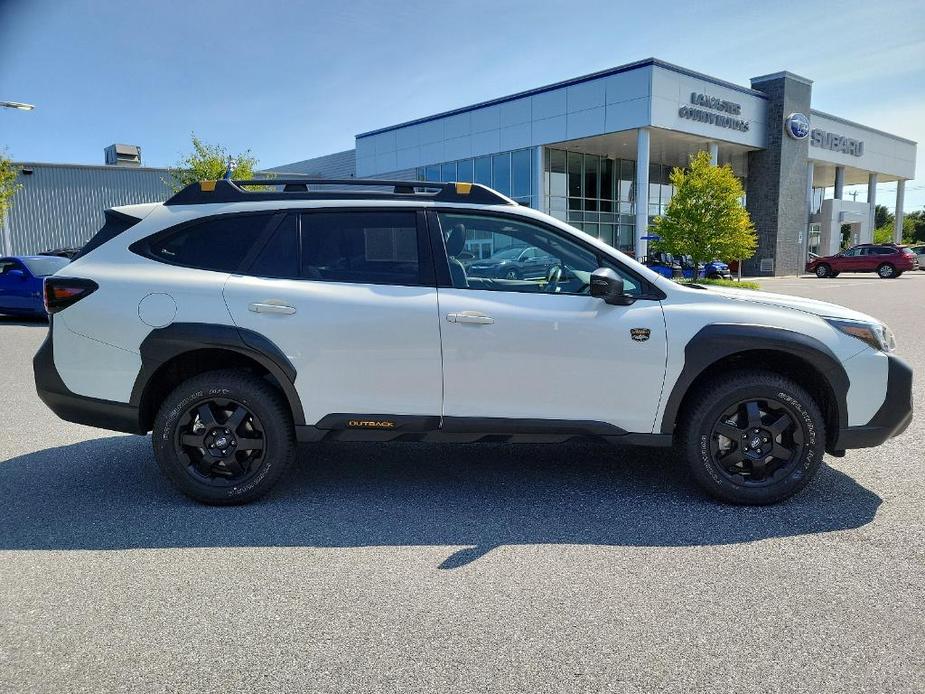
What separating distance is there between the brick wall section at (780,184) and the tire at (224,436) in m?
39.8

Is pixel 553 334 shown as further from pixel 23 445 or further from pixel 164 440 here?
pixel 23 445

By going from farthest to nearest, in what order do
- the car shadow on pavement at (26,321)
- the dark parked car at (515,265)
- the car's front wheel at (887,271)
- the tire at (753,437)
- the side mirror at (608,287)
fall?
the car's front wheel at (887,271) < the car shadow on pavement at (26,321) < the dark parked car at (515,265) < the tire at (753,437) < the side mirror at (608,287)

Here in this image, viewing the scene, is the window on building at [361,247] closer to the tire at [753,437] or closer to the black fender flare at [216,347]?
the black fender flare at [216,347]

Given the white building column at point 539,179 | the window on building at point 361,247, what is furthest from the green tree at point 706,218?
the window on building at point 361,247

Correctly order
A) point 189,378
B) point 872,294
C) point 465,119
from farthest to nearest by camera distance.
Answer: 1. point 465,119
2. point 872,294
3. point 189,378

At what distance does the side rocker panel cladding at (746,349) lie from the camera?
3.89 metres

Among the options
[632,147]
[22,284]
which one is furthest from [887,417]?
[632,147]

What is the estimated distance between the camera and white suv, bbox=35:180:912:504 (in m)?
3.90

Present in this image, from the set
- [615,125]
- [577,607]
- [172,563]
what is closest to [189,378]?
[172,563]

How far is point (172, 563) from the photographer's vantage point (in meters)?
3.34

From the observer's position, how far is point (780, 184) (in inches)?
1497

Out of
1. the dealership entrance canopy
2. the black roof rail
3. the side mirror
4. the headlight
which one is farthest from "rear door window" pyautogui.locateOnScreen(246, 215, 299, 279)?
the dealership entrance canopy

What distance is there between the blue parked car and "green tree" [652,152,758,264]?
868 inches

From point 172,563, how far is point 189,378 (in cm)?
120
